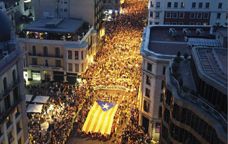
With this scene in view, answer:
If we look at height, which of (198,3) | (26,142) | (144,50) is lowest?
(26,142)

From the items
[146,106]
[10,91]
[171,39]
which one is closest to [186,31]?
[171,39]

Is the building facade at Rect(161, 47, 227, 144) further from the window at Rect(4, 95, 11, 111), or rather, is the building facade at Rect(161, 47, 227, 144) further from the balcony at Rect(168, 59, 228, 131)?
the window at Rect(4, 95, 11, 111)

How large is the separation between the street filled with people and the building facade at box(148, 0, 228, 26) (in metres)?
10.9

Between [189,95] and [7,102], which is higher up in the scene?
[189,95]

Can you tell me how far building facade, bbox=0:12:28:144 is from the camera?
42656 mm

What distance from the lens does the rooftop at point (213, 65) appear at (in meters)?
33.8

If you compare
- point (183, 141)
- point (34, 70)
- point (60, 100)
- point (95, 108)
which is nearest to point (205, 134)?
point (183, 141)

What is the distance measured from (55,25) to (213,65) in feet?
165

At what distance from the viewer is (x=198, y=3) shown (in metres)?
89.2

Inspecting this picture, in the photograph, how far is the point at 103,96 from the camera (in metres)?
71.2

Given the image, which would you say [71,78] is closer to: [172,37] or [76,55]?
[76,55]

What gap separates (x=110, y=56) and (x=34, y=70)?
18.9 m

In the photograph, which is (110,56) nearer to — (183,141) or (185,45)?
(185,45)

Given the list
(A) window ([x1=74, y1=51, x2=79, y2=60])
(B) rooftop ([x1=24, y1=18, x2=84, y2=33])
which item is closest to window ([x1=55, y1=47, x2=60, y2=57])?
(A) window ([x1=74, y1=51, x2=79, y2=60])
